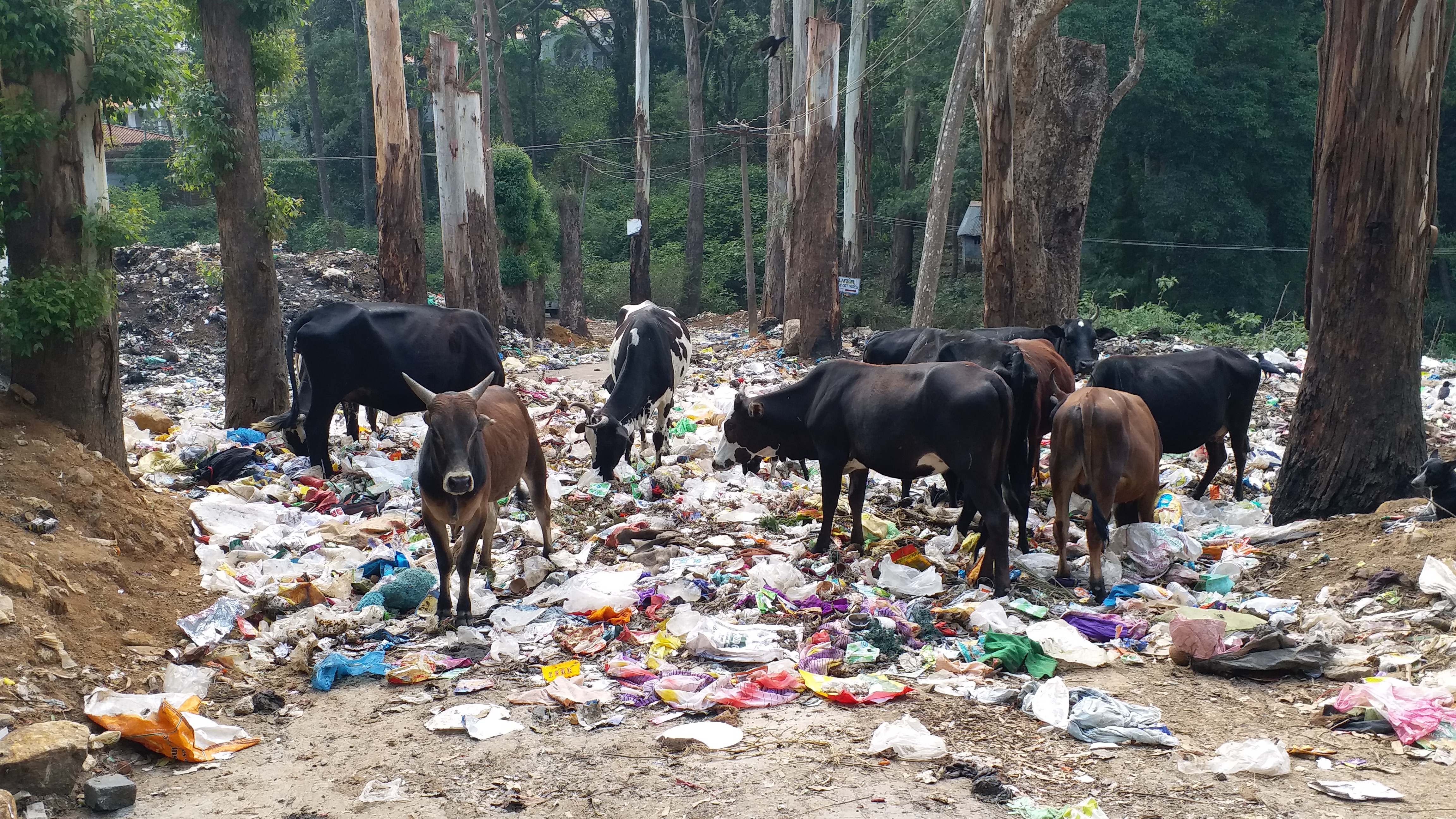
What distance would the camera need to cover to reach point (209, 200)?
1764 inches

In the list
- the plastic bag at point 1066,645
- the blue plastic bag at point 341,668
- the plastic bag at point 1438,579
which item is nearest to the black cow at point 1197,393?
the plastic bag at point 1438,579

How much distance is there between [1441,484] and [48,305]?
9.33m

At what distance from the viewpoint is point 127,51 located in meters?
7.86

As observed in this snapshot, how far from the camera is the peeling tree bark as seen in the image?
764 centimetres

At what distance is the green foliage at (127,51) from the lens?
780 cm

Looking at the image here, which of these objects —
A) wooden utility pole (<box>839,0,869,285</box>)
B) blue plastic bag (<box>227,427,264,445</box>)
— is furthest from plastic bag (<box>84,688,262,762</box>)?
wooden utility pole (<box>839,0,869,285</box>)

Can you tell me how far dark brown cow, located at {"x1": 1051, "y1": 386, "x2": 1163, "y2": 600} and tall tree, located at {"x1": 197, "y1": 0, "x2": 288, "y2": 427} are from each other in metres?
8.22

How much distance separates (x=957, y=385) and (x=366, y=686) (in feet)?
13.2

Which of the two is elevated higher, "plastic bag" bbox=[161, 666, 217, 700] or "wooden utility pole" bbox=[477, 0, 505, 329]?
"wooden utility pole" bbox=[477, 0, 505, 329]

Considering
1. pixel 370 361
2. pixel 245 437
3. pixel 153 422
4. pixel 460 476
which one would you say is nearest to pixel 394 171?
pixel 153 422

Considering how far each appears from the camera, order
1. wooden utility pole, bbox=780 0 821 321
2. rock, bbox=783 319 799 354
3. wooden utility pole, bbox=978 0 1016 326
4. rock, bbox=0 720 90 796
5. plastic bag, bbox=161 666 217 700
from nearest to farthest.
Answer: rock, bbox=0 720 90 796 → plastic bag, bbox=161 666 217 700 → wooden utility pole, bbox=978 0 1016 326 → rock, bbox=783 319 799 354 → wooden utility pole, bbox=780 0 821 321

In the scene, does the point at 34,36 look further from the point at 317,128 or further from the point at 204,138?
the point at 317,128

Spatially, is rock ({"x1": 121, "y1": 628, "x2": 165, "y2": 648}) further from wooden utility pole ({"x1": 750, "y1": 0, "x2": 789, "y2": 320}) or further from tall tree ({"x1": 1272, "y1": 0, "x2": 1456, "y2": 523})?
wooden utility pole ({"x1": 750, "y1": 0, "x2": 789, "y2": 320})

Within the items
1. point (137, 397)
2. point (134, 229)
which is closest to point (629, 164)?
point (137, 397)
